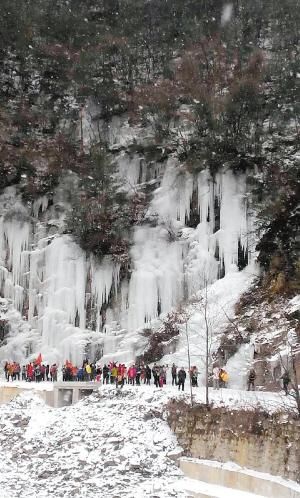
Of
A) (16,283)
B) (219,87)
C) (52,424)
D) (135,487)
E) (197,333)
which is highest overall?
(219,87)

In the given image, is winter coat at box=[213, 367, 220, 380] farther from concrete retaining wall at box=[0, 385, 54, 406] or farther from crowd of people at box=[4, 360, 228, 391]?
concrete retaining wall at box=[0, 385, 54, 406]

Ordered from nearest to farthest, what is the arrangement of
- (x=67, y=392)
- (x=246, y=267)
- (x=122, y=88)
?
1. (x=67, y=392)
2. (x=246, y=267)
3. (x=122, y=88)

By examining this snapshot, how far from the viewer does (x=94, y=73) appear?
43.3 m

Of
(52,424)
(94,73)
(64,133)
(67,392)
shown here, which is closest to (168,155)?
(64,133)

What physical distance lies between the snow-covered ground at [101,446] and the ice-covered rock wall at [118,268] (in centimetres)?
826

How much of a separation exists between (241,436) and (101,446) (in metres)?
4.28

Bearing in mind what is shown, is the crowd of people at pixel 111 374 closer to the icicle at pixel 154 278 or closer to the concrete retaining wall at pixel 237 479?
the concrete retaining wall at pixel 237 479

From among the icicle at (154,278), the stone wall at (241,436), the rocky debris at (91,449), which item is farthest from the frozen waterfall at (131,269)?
the stone wall at (241,436)

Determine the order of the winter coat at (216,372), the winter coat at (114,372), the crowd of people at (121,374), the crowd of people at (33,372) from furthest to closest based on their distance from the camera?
the crowd of people at (33,372), the winter coat at (114,372), the winter coat at (216,372), the crowd of people at (121,374)

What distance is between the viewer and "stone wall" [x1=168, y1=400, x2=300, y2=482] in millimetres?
15438

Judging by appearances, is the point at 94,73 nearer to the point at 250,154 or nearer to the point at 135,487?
the point at 250,154

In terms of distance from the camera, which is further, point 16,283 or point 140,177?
point 140,177

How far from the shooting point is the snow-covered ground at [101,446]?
16.7 m

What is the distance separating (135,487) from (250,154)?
21.3 m
